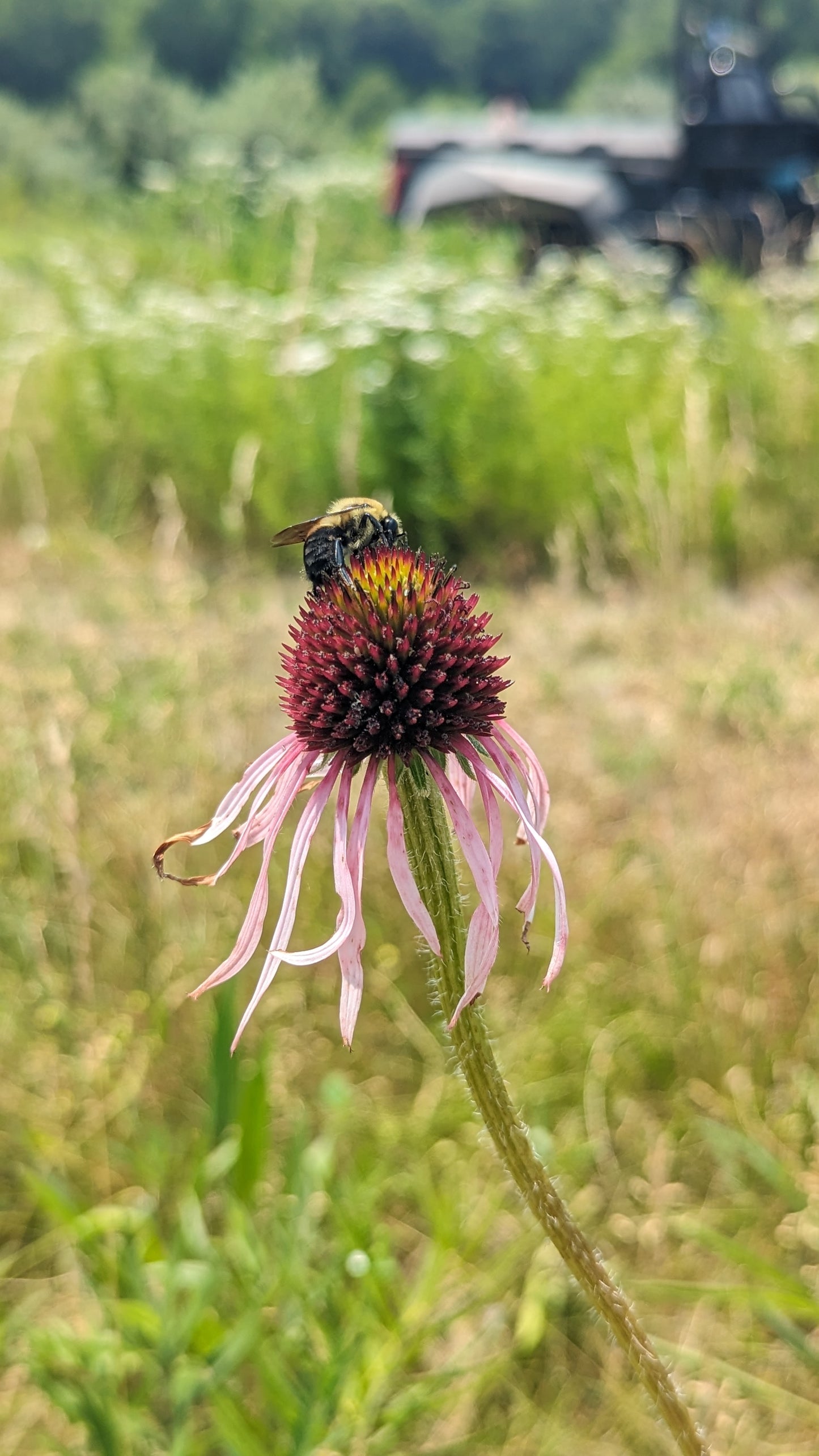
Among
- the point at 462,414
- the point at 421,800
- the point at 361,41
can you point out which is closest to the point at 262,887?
the point at 421,800

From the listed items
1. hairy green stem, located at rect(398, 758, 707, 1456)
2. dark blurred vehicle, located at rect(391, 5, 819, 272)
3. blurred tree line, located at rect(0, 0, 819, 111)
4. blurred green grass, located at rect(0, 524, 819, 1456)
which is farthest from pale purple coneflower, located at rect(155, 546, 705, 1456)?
blurred tree line, located at rect(0, 0, 819, 111)

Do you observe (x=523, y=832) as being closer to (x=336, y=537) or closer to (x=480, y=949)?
(x=480, y=949)

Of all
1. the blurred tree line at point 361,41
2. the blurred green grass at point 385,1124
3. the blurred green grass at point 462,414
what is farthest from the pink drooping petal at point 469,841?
the blurred tree line at point 361,41

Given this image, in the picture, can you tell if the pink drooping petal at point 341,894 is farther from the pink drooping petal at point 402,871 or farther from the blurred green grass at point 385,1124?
the blurred green grass at point 385,1124

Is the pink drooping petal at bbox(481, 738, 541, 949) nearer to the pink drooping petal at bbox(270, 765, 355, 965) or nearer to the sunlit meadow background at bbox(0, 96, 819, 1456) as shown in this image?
the pink drooping petal at bbox(270, 765, 355, 965)

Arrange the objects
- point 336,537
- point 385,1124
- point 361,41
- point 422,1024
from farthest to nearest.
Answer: point 361,41 → point 422,1024 → point 385,1124 → point 336,537

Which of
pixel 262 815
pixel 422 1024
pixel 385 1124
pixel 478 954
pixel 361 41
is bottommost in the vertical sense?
pixel 385 1124
